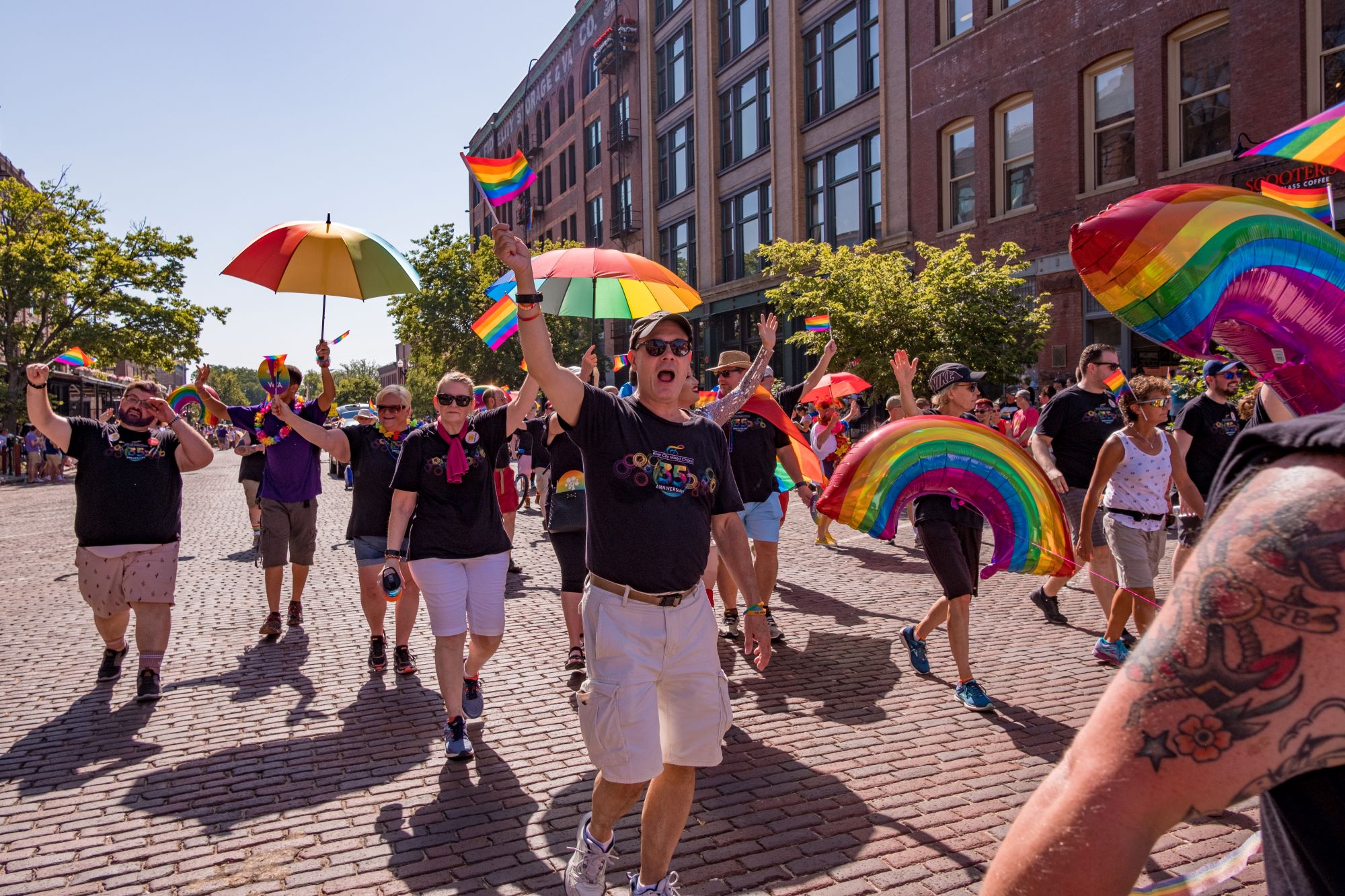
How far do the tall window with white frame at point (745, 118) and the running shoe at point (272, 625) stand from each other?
24185 mm

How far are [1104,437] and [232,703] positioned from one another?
6235 millimetres

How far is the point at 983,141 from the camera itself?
2059 cm

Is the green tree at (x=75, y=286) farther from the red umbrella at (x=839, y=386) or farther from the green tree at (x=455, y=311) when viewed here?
the red umbrella at (x=839, y=386)

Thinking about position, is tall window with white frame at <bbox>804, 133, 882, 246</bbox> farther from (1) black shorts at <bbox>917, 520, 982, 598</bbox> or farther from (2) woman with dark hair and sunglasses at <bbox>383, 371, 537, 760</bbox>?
(2) woman with dark hair and sunglasses at <bbox>383, 371, 537, 760</bbox>

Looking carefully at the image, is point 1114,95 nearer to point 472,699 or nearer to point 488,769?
point 472,699

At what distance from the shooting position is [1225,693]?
38.1 inches

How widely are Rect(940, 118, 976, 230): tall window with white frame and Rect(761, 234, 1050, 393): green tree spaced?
362 cm

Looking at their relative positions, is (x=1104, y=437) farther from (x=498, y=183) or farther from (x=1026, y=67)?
(x=1026, y=67)

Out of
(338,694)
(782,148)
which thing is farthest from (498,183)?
(782,148)

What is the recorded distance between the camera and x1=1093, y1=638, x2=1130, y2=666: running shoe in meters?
6.36

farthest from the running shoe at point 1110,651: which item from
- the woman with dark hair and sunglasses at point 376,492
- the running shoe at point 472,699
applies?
the woman with dark hair and sunglasses at point 376,492

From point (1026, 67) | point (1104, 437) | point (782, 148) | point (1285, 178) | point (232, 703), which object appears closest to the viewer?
point (232, 703)

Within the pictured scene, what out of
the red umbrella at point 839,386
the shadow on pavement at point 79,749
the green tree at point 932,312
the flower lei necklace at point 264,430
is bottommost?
the shadow on pavement at point 79,749

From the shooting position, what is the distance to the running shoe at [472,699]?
5.54 metres
